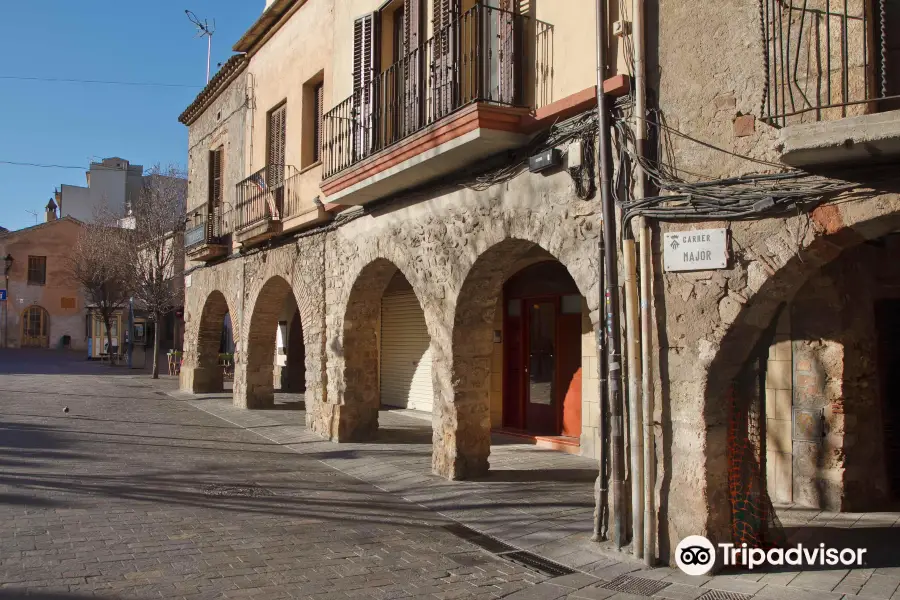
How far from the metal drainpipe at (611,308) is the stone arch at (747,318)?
0.41 meters

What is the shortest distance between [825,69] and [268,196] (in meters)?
10.8

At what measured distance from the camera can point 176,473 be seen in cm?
848

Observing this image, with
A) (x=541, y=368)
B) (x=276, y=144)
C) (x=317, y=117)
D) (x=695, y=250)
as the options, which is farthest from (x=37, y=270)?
(x=695, y=250)

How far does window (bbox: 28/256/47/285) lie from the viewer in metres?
40.3

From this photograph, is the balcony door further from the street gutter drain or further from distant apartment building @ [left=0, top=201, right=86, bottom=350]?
distant apartment building @ [left=0, top=201, right=86, bottom=350]

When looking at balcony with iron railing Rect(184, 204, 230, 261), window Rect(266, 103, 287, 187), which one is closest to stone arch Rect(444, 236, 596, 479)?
window Rect(266, 103, 287, 187)

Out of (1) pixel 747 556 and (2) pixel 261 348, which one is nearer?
(1) pixel 747 556

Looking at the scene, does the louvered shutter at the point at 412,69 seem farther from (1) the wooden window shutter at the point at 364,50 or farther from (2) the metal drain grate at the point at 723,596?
(2) the metal drain grate at the point at 723,596

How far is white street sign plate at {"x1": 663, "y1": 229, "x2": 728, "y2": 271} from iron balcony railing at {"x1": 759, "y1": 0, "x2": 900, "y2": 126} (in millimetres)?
836

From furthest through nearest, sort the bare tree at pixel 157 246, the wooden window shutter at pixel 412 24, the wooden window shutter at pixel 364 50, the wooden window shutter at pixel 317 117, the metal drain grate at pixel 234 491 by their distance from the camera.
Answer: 1. the bare tree at pixel 157 246
2. the wooden window shutter at pixel 317 117
3. the wooden window shutter at pixel 364 50
4. the wooden window shutter at pixel 412 24
5. the metal drain grate at pixel 234 491

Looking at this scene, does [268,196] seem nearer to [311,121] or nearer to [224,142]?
[311,121]

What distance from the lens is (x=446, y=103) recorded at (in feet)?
27.1

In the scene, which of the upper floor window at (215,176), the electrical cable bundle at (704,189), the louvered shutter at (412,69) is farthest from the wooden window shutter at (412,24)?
the upper floor window at (215,176)

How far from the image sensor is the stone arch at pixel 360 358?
1075 cm
